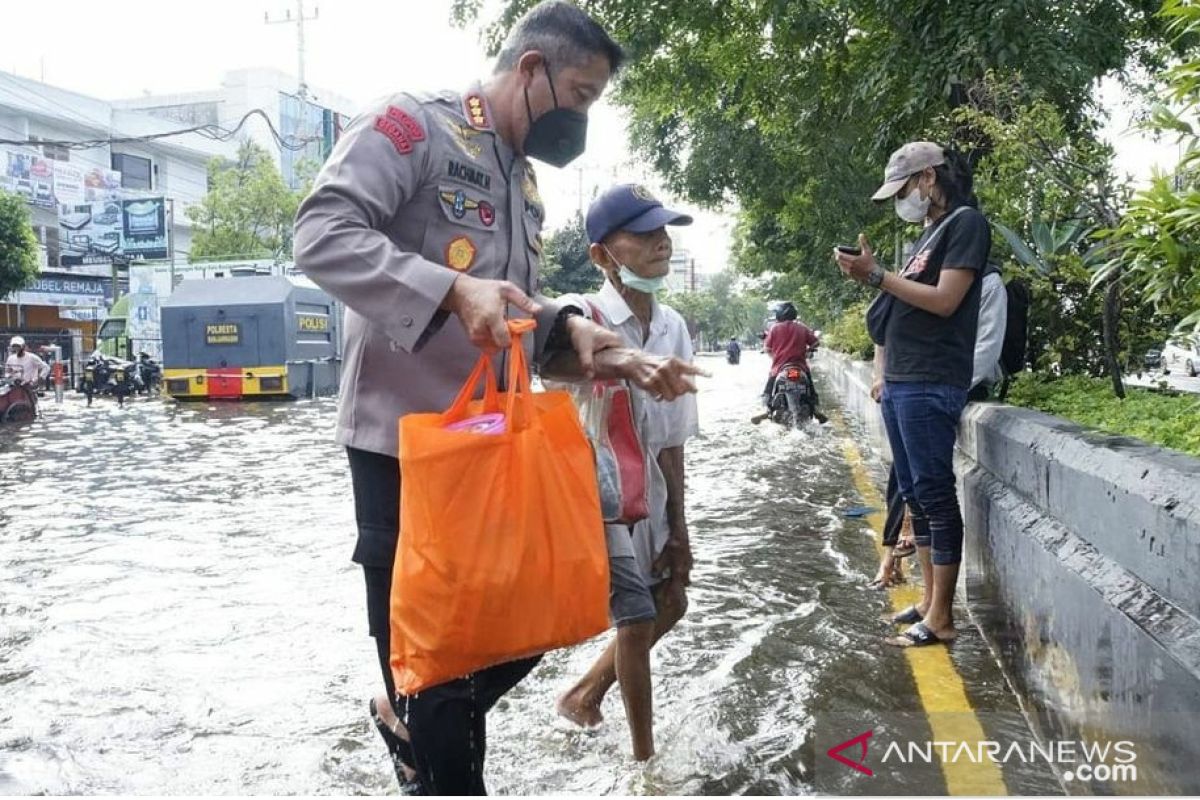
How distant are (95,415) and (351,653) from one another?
16592 mm

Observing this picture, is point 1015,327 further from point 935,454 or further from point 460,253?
point 460,253

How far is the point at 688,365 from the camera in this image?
2.02m

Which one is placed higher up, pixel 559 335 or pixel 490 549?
pixel 559 335

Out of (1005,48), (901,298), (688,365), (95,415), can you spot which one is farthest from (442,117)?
(95,415)

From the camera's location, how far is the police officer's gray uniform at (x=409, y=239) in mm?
1919

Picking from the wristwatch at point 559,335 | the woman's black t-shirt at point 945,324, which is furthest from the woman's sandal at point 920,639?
the wristwatch at point 559,335

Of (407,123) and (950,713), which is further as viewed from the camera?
(950,713)

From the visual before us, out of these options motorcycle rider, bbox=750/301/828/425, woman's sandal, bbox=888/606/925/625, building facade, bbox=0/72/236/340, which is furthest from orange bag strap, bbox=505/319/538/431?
building facade, bbox=0/72/236/340

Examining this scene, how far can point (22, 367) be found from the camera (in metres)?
17.5

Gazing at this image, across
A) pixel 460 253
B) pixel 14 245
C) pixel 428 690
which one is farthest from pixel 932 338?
pixel 14 245

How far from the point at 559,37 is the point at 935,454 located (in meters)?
2.35

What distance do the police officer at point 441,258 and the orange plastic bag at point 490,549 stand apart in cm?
18

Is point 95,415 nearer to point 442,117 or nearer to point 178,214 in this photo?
point 442,117

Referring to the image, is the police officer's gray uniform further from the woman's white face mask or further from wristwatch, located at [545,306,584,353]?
the woman's white face mask
